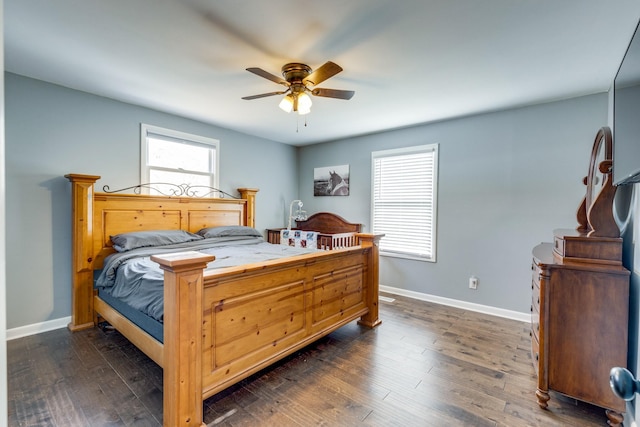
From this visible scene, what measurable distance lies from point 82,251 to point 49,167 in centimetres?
89

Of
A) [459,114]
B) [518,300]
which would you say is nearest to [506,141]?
[459,114]

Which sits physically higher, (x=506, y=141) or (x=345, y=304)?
(x=506, y=141)

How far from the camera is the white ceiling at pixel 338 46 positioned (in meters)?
1.79

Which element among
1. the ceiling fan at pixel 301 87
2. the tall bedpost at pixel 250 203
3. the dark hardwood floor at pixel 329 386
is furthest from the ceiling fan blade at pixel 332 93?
the tall bedpost at pixel 250 203

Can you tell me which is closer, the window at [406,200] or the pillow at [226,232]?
the pillow at [226,232]

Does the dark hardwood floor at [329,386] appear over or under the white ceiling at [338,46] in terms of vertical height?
under

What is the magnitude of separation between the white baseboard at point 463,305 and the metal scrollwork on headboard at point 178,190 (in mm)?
2896

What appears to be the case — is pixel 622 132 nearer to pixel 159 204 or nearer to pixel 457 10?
pixel 457 10

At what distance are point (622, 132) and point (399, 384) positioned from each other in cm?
200

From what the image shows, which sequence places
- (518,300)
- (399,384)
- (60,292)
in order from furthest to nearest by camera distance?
(518,300), (60,292), (399,384)

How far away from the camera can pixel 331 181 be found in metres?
5.11

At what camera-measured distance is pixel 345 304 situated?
2.87m

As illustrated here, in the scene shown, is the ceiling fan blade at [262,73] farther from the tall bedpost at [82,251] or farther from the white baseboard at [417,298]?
the white baseboard at [417,298]

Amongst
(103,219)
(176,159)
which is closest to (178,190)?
(176,159)
